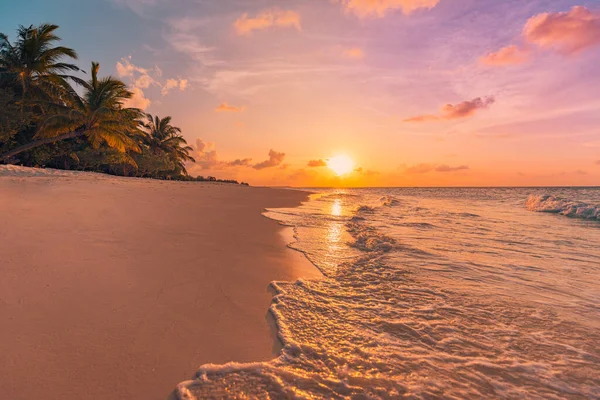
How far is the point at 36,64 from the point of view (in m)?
18.4

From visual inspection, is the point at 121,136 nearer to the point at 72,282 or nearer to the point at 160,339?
the point at 72,282

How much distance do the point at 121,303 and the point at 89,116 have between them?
2225cm

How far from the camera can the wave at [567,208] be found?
18.0 m

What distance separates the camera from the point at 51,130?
18578mm

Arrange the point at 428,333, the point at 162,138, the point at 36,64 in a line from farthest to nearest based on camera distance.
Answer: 1. the point at 162,138
2. the point at 36,64
3. the point at 428,333

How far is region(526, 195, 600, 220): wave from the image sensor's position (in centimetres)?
1797

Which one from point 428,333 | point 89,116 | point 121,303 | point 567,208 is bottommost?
point 428,333

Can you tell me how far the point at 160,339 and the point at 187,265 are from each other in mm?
2020

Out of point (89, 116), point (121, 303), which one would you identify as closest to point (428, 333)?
point (121, 303)

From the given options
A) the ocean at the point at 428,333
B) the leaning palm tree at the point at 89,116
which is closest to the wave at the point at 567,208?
the ocean at the point at 428,333

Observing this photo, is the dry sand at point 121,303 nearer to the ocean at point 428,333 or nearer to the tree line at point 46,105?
the ocean at point 428,333

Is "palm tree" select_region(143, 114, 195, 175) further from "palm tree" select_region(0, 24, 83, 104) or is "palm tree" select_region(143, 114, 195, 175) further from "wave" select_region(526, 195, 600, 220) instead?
"wave" select_region(526, 195, 600, 220)

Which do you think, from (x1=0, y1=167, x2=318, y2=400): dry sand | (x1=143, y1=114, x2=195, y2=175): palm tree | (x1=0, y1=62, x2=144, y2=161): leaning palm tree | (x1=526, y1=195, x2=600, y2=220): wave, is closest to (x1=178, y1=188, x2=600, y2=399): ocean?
(x1=0, y1=167, x2=318, y2=400): dry sand

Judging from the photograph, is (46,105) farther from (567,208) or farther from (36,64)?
(567,208)
